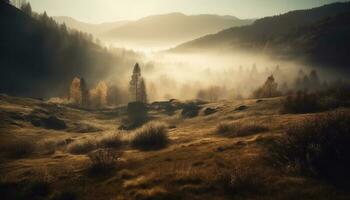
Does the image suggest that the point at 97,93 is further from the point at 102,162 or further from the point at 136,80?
the point at 102,162

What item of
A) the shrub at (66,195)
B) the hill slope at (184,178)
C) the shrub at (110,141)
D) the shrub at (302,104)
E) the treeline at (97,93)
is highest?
the treeline at (97,93)

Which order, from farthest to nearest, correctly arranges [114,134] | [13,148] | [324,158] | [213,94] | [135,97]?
[213,94] → [135,97] → [114,134] → [13,148] → [324,158]

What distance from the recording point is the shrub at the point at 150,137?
93.9 feet

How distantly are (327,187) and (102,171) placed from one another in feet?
43.3

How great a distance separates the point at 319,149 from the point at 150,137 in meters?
18.0

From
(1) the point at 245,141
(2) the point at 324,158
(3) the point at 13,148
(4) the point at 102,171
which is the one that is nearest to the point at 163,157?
(4) the point at 102,171

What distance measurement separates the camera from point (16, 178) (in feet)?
60.9

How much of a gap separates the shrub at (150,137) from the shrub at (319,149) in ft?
46.0

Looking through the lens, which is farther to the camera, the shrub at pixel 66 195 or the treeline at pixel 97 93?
the treeline at pixel 97 93

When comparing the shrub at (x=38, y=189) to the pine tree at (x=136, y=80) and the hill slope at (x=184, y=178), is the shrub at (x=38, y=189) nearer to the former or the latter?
the hill slope at (x=184, y=178)

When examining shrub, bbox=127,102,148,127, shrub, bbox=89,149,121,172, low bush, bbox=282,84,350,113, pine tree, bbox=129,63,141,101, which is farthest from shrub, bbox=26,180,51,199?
pine tree, bbox=129,63,141,101

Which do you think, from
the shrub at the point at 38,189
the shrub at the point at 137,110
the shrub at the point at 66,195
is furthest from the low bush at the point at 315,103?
the shrub at the point at 137,110

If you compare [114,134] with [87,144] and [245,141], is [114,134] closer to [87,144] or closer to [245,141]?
[87,144]

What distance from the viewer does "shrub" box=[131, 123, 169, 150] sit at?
28625 mm
